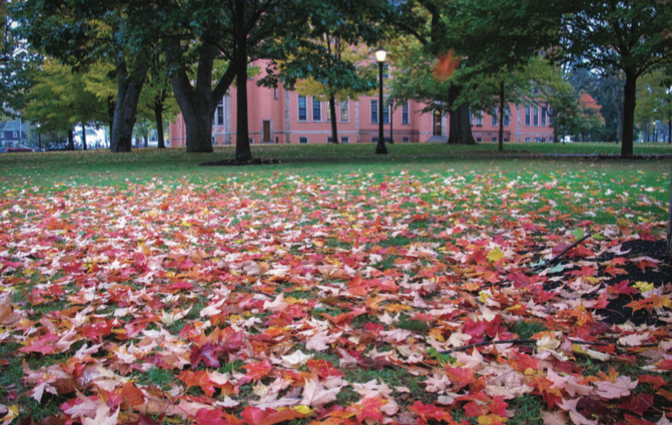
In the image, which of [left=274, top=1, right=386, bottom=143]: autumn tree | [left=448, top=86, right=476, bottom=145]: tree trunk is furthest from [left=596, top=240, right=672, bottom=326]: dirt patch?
[left=448, top=86, right=476, bottom=145]: tree trunk

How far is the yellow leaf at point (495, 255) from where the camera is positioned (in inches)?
151

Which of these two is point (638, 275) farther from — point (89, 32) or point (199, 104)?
point (199, 104)

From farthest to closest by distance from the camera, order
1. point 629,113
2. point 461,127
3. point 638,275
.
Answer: point 461,127 < point 629,113 < point 638,275

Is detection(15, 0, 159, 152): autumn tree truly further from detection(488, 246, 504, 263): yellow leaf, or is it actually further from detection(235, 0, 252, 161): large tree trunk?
detection(488, 246, 504, 263): yellow leaf

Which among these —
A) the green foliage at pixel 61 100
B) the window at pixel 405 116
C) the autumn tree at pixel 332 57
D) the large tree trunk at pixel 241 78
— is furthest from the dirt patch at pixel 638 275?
the window at pixel 405 116

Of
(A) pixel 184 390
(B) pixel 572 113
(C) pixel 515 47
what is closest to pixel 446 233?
(A) pixel 184 390

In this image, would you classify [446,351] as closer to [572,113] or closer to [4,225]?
[4,225]

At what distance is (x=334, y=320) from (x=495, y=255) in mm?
1696

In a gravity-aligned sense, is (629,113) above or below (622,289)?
above

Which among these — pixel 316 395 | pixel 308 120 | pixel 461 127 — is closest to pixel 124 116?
pixel 461 127

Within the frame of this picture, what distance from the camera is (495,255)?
387cm

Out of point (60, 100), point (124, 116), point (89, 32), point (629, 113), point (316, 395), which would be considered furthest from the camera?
point (60, 100)

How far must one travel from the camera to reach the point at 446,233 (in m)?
4.85

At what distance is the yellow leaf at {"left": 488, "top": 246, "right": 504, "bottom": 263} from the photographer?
3.84m
